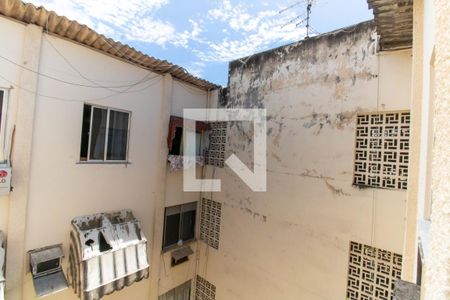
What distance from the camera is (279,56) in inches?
255

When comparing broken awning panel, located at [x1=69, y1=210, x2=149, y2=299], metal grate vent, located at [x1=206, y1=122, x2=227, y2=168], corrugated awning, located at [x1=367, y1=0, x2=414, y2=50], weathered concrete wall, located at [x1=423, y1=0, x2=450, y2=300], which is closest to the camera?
weathered concrete wall, located at [x1=423, y1=0, x2=450, y2=300]

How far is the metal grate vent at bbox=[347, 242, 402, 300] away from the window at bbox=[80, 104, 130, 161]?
18.8 feet

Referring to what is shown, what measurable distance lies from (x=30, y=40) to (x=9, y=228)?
134 inches

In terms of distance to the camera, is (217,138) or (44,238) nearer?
(44,238)

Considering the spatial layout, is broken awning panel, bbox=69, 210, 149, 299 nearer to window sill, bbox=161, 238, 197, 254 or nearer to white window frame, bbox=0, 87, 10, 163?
Result: window sill, bbox=161, 238, 197, 254

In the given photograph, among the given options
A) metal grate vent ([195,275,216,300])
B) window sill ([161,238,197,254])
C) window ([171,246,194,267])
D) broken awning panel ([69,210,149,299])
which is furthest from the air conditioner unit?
metal grate vent ([195,275,216,300])

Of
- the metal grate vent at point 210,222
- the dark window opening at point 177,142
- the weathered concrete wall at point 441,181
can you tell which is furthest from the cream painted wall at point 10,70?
the weathered concrete wall at point 441,181

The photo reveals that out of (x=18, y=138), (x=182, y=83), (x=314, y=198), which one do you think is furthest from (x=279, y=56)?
(x=18, y=138)

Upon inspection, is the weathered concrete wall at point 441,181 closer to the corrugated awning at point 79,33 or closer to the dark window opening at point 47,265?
the corrugated awning at point 79,33

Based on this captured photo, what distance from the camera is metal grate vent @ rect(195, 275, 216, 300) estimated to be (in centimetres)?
782

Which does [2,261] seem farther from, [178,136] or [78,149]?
[178,136]

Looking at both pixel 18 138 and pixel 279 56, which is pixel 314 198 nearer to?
pixel 279 56

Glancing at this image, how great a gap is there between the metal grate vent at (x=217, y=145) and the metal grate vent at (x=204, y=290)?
12.8ft

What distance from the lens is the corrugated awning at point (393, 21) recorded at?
3.03m
